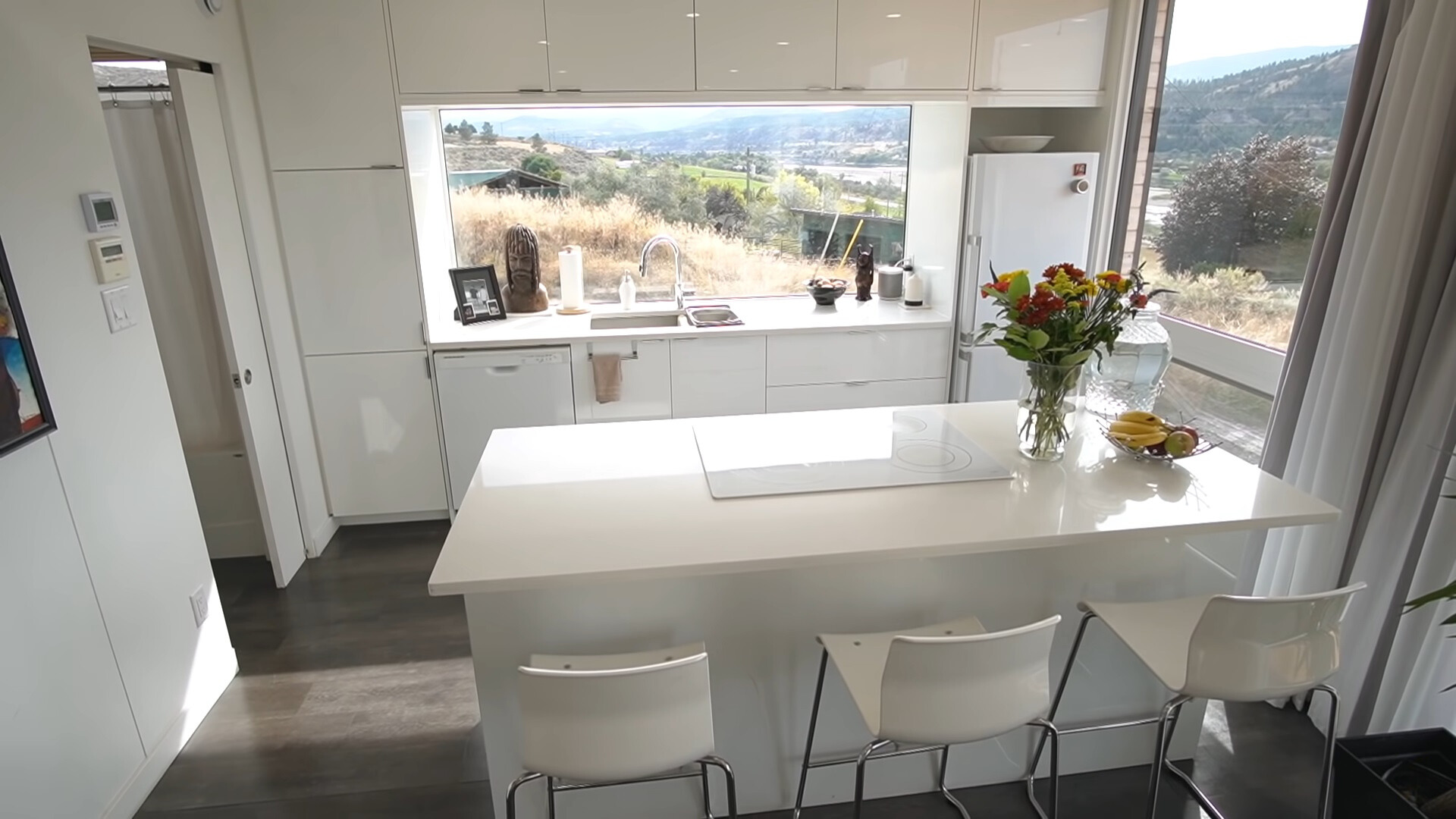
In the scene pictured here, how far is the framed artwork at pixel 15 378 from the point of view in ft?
5.73

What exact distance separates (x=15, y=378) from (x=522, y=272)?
2.29 m

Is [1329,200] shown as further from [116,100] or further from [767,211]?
[116,100]

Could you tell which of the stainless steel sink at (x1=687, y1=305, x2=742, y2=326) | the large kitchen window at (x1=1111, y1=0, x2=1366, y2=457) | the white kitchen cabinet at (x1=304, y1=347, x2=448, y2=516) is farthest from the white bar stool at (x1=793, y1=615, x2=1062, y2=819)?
the white kitchen cabinet at (x1=304, y1=347, x2=448, y2=516)

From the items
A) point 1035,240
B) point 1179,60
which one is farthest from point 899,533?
point 1179,60

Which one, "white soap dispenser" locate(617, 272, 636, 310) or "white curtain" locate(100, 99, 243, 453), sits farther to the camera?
"white soap dispenser" locate(617, 272, 636, 310)

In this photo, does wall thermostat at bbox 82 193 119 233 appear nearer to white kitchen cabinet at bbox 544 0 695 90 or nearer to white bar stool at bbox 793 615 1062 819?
white kitchen cabinet at bbox 544 0 695 90

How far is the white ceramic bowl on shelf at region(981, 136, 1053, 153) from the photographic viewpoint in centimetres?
371

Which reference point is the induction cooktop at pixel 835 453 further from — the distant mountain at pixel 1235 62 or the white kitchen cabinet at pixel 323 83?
the white kitchen cabinet at pixel 323 83

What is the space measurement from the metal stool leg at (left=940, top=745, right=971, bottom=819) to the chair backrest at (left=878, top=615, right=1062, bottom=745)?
60 centimetres

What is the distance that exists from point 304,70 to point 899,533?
2903 mm

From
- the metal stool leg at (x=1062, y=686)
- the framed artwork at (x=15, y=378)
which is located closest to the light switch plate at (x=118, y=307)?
the framed artwork at (x=15, y=378)

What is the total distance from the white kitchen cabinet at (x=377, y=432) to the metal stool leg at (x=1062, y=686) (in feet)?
8.80

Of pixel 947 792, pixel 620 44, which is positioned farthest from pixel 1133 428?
pixel 620 44

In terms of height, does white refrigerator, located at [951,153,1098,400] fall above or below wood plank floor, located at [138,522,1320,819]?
above
